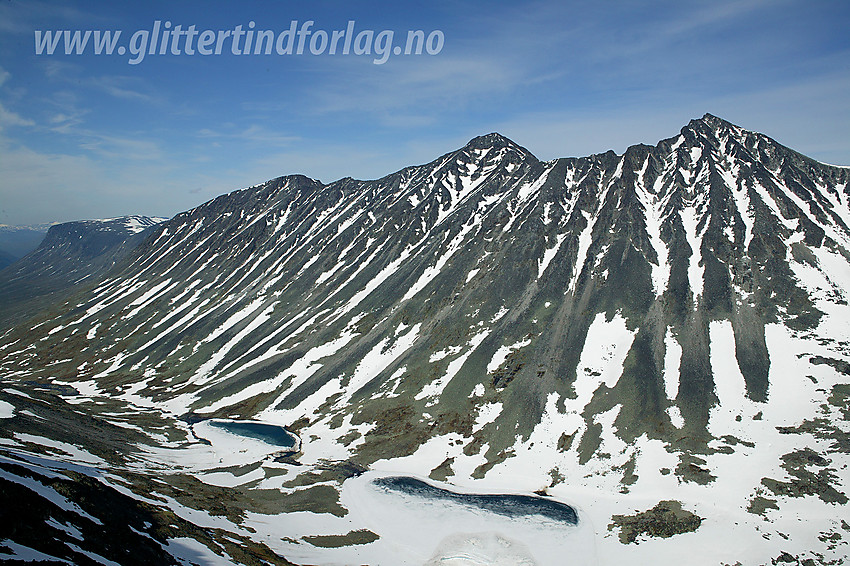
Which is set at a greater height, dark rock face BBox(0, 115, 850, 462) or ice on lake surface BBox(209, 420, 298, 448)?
dark rock face BBox(0, 115, 850, 462)

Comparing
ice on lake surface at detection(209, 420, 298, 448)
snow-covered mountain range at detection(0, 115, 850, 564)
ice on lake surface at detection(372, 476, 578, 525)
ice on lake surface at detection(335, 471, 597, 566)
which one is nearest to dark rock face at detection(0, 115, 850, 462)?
snow-covered mountain range at detection(0, 115, 850, 564)

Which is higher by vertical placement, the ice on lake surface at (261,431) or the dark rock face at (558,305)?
the dark rock face at (558,305)

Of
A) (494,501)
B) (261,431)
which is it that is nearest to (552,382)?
(494,501)

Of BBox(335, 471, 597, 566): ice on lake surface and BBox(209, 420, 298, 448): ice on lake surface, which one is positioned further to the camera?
BBox(209, 420, 298, 448): ice on lake surface

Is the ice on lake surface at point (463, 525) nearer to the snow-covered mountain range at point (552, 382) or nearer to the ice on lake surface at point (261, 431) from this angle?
the snow-covered mountain range at point (552, 382)

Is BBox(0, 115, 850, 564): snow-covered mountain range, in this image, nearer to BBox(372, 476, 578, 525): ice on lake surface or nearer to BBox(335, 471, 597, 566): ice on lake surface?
BBox(335, 471, 597, 566): ice on lake surface

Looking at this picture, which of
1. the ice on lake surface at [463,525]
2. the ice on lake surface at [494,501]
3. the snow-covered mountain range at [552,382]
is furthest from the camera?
the ice on lake surface at [494,501]

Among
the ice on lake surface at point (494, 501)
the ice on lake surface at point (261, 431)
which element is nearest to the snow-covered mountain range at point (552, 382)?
the ice on lake surface at point (494, 501)

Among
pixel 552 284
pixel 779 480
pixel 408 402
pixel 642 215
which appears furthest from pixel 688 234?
pixel 408 402

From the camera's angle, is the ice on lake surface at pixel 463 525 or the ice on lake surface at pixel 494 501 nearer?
the ice on lake surface at pixel 463 525

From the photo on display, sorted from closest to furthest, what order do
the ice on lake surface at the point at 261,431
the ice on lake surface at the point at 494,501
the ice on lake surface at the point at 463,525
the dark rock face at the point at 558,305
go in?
the ice on lake surface at the point at 463,525, the ice on lake surface at the point at 494,501, the dark rock face at the point at 558,305, the ice on lake surface at the point at 261,431
